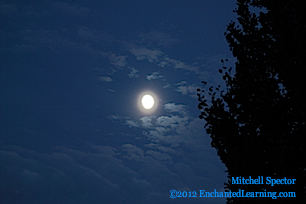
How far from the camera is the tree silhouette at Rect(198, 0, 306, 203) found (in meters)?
7.27

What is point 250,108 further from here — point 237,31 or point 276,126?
point 237,31

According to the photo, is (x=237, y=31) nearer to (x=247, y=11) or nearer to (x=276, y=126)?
(x=247, y=11)

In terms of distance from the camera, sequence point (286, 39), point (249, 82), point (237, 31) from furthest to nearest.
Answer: point (237, 31) < point (249, 82) < point (286, 39)

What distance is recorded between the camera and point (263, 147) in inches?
298

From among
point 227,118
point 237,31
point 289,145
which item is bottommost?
point 289,145

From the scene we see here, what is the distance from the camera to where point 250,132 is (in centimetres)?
805

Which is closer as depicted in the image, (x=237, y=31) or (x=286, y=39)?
(x=286, y=39)

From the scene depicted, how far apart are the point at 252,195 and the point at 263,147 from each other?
1.53 metres

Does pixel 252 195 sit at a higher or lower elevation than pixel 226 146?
lower

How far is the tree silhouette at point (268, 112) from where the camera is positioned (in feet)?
23.9

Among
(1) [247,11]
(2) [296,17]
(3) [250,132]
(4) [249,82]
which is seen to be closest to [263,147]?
(3) [250,132]

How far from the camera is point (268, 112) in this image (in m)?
7.70

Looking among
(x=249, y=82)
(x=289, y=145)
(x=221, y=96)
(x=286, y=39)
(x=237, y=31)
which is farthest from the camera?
(x=237, y=31)

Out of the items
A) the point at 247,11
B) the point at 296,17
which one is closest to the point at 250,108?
the point at 296,17
